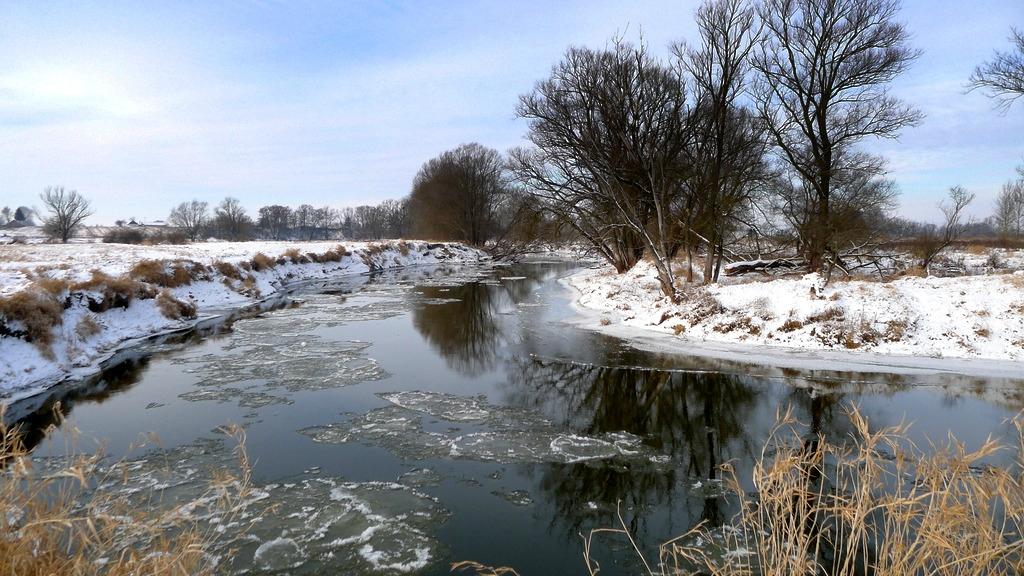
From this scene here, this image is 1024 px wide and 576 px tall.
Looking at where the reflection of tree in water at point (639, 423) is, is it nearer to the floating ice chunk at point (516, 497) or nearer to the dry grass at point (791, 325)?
the floating ice chunk at point (516, 497)

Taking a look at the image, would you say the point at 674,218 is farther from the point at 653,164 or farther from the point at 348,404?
the point at 348,404

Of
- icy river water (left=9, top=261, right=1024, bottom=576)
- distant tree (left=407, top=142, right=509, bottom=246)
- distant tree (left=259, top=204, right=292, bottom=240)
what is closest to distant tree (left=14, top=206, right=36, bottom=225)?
distant tree (left=259, top=204, right=292, bottom=240)

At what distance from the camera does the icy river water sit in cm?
470

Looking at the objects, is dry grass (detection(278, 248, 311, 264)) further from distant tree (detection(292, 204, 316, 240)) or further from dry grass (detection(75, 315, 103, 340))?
distant tree (detection(292, 204, 316, 240))

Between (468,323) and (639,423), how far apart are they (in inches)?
341

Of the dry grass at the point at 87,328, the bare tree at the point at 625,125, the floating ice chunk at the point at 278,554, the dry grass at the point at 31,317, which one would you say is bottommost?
the floating ice chunk at the point at 278,554

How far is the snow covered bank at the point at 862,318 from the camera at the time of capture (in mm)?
10594

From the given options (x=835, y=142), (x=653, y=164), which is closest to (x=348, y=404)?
(x=653, y=164)

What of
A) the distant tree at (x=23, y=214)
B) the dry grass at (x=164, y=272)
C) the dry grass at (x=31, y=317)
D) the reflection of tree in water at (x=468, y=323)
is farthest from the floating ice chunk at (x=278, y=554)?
the distant tree at (x=23, y=214)

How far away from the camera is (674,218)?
1955cm

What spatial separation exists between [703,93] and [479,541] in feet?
52.3

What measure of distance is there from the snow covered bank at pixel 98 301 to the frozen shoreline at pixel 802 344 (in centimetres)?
1149

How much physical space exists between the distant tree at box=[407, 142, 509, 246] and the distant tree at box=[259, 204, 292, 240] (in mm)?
56165

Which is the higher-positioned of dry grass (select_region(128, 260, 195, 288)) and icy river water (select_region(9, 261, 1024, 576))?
dry grass (select_region(128, 260, 195, 288))
